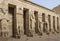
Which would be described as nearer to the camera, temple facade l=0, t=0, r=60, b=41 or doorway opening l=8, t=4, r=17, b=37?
temple facade l=0, t=0, r=60, b=41

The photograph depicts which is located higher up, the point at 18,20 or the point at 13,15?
the point at 13,15

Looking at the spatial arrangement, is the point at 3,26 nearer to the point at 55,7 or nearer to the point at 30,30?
the point at 30,30

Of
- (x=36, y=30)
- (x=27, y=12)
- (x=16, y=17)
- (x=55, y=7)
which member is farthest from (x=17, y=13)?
(x=55, y=7)

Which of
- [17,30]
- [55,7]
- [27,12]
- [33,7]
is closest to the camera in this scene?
[17,30]

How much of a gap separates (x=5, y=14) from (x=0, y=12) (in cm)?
47

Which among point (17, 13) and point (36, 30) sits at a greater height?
point (17, 13)

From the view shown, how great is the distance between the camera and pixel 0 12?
350 inches

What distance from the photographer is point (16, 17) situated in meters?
10.8

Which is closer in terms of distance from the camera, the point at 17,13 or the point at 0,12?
the point at 0,12

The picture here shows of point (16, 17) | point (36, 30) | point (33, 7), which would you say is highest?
point (33, 7)

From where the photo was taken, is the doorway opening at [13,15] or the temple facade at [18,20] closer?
the temple facade at [18,20]

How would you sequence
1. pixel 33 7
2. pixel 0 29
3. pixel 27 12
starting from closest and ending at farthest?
pixel 0 29, pixel 27 12, pixel 33 7

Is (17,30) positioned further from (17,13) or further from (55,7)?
(55,7)

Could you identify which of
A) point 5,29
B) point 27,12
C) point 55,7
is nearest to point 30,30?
point 27,12
